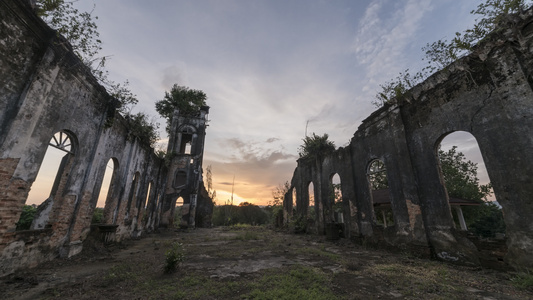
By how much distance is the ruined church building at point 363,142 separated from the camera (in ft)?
15.4

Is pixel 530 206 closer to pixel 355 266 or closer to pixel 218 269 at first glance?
pixel 355 266

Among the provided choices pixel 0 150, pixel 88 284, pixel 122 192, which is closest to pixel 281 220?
pixel 122 192

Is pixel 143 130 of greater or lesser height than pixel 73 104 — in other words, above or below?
above

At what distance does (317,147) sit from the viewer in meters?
14.0

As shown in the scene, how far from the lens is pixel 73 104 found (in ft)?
20.2

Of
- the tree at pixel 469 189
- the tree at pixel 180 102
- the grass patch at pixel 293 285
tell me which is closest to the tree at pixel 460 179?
the tree at pixel 469 189

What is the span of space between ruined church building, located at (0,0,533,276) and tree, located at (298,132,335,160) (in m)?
3.27

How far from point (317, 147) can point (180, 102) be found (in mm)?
16214

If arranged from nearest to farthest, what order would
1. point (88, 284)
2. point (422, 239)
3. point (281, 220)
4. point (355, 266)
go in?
point (88, 284)
point (355, 266)
point (422, 239)
point (281, 220)

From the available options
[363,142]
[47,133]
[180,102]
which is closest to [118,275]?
[47,133]

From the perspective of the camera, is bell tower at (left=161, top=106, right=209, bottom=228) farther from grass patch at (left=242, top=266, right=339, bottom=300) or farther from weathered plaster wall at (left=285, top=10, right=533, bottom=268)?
grass patch at (left=242, top=266, right=339, bottom=300)

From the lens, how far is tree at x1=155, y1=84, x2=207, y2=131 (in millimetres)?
22656

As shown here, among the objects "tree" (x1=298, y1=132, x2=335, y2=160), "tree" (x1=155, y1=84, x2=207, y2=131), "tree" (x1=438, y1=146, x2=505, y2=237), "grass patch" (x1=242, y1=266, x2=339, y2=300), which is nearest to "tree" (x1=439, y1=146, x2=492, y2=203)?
"tree" (x1=438, y1=146, x2=505, y2=237)

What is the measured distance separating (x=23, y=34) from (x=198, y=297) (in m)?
7.00
